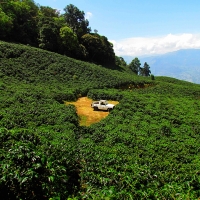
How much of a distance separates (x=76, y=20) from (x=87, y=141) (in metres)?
60.3

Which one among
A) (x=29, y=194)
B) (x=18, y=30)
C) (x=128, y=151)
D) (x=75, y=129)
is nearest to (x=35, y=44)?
(x=18, y=30)

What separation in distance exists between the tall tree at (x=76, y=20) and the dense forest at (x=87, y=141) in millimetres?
28794

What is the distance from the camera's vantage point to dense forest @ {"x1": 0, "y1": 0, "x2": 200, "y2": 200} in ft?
29.3

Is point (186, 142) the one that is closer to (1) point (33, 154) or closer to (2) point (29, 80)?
(1) point (33, 154)

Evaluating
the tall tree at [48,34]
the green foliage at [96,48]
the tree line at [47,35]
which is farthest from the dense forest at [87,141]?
the green foliage at [96,48]

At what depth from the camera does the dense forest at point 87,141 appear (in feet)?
29.3

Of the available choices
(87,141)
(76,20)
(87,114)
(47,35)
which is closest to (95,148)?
(87,141)

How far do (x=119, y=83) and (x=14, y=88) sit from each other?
21455 mm

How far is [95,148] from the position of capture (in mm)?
14820

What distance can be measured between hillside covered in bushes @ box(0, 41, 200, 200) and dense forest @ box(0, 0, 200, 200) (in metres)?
0.04

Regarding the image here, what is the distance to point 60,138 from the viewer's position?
50.6 ft

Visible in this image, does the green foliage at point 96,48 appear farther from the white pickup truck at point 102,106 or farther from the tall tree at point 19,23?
the white pickup truck at point 102,106

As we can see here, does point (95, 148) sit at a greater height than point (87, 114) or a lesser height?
lesser

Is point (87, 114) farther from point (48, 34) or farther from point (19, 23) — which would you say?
point (19, 23)
